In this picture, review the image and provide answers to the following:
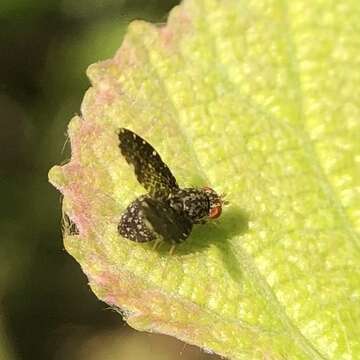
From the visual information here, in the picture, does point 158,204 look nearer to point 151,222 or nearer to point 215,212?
point 151,222

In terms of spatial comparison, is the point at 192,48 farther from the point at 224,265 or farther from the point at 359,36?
the point at 224,265

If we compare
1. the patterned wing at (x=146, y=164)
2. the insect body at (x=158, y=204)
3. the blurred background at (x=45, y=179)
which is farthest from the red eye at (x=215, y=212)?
the blurred background at (x=45, y=179)

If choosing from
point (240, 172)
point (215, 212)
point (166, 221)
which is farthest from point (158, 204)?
point (240, 172)

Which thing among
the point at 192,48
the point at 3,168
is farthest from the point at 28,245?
the point at 192,48

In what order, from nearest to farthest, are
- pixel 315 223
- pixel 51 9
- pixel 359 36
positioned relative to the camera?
pixel 315 223 < pixel 359 36 < pixel 51 9

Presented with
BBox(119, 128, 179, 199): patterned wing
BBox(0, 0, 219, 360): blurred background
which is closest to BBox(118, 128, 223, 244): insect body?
BBox(119, 128, 179, 199): patterned wing

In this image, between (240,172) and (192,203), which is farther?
(240,172)

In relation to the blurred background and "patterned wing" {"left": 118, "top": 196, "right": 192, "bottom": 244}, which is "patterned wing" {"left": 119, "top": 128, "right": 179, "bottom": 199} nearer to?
"patterned wing" {"left": 118, "top": 196, "right": 192, "bottom": 244}
